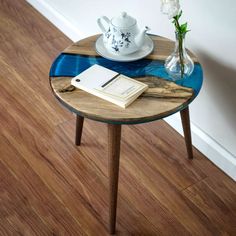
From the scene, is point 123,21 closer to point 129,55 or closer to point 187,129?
point 129,55

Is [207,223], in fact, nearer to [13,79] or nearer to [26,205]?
[26,205]

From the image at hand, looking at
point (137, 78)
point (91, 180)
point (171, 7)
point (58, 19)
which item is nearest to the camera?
point (171, 7)

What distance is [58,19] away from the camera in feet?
7.05

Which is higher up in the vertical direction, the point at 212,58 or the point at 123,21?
the point at 123,21

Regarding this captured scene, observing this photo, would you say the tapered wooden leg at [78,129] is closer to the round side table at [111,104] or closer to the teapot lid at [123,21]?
the round side table at [111,104]

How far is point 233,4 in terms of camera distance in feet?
3.73

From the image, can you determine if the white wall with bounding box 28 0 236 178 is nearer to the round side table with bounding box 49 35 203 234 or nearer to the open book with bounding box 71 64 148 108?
the round side table with bounding box 49 35 203 234

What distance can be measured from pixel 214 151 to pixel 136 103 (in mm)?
508

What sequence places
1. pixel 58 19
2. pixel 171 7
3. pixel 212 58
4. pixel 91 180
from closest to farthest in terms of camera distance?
pixel 171 7 < pixel 212 58 < pixel 91 180 < pixel 58 19

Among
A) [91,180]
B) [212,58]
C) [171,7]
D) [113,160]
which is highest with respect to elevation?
[171,7]

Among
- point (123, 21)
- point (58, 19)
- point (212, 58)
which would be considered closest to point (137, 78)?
point (123, 21)

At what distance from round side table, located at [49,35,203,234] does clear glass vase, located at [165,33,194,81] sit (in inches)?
0.7

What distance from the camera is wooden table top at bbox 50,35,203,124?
1.04m

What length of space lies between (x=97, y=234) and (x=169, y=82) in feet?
1.72
